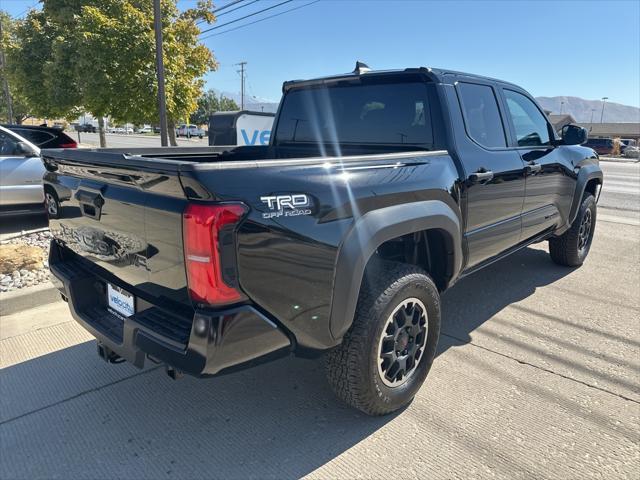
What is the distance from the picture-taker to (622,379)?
3100 millimetres

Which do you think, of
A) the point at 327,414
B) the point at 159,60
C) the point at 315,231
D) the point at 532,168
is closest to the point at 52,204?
the point at 315,231

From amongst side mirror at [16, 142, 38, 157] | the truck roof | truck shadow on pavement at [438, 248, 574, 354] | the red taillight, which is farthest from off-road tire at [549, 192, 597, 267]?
side mirror at [16, 142, 38, 157]

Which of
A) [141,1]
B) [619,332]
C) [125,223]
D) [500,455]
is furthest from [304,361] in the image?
[141,1]

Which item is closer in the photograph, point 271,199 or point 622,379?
point 271,199

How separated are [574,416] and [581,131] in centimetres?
300

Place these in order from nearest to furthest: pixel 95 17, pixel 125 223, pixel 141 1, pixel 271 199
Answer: pixel 271 199, pixel 125 223, pixel 95 17, pixel 141 1

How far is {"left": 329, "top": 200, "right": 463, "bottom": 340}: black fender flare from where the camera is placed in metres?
2.21

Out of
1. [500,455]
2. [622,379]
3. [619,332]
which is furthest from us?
[619,332]

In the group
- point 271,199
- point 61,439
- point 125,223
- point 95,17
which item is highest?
point 95,17

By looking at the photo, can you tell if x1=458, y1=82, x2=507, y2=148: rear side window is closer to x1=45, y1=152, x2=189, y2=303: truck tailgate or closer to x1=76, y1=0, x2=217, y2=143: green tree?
x1=45, y1=152, x2=189, y2=303: truck tailgate

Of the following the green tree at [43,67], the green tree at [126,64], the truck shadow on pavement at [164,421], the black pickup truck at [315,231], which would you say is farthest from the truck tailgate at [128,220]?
the green tree at [43,67]

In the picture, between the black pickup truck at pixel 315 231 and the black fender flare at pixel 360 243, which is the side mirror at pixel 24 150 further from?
the black fender flare at pixel 360 243

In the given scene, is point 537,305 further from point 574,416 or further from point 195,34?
point 195,34

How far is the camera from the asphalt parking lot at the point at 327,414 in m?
2.32
